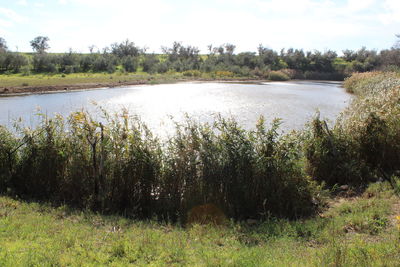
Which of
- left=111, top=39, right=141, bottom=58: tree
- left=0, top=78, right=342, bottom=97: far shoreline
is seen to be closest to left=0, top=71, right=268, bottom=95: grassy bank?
left=0, top=78, right=342, bottom=97: far shoreline

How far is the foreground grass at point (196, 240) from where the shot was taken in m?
5.12

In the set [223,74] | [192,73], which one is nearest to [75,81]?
[192,73]

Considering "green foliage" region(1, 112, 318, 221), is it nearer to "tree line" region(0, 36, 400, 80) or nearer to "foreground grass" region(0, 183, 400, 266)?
"foreground grass" region(0, 183, 400, 266)

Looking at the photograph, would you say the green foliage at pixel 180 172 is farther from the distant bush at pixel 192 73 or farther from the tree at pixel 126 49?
the tree at pixel 126 49

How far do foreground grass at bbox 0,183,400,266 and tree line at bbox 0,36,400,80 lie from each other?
6017 centimetres

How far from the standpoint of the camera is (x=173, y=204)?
903cm

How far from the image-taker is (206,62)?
90750 millimetres

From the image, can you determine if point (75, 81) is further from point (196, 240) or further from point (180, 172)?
point (196, 240)

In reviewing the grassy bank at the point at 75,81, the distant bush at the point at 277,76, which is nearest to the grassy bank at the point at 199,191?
the grassy bank at the point at 75,81

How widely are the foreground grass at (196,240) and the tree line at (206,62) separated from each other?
197 ft

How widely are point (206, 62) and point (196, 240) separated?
86731mm

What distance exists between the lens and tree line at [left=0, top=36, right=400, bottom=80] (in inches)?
2704

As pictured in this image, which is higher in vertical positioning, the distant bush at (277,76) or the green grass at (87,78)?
the distant bush at (277,76)

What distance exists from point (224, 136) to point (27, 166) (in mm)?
5726
